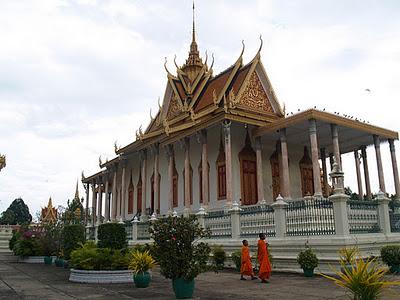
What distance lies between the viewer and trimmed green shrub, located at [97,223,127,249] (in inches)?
462

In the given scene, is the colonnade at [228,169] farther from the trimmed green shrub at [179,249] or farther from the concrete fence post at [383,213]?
the trimmed green shrub at [179,249]

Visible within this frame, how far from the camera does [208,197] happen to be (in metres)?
19.6

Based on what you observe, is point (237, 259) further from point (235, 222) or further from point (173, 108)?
point (173, 108)

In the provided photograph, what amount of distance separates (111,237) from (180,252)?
481 centimetres

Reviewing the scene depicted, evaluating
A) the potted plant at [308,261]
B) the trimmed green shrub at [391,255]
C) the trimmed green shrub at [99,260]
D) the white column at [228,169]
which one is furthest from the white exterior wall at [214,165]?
the trimmed green shrub at [391,255]

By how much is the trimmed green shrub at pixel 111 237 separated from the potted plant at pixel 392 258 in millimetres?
6928

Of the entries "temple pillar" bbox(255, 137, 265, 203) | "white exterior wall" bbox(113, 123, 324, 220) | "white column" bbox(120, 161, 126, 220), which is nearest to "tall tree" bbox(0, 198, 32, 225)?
"white column" bbox(120, 161, 126, 220)

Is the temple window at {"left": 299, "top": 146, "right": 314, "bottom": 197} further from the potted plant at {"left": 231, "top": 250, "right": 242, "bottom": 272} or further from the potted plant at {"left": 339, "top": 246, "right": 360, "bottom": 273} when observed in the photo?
the potted plant at {"left": 339, "top": 246, "right": 360, "bottom": 273}

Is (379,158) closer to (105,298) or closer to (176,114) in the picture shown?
(176,114)

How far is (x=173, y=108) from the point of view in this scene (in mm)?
24406

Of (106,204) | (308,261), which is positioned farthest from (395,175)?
(106,204)

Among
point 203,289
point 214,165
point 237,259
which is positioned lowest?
point 203,289

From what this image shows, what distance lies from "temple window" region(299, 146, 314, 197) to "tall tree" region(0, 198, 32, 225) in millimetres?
52959

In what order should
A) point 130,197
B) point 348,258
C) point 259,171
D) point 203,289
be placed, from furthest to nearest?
point 130,197, point 259,171, point 203,289, point 348,258
